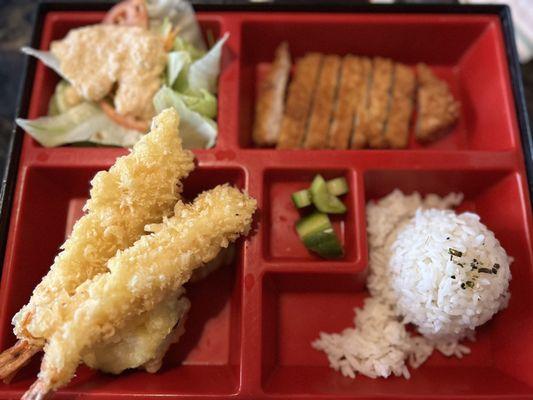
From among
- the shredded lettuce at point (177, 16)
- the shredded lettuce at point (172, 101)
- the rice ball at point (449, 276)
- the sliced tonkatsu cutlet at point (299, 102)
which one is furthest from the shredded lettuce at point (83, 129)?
the rice ball at point (449, 276)

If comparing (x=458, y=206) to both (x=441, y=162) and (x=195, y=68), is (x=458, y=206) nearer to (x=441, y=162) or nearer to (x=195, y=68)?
(x=441, y=162)

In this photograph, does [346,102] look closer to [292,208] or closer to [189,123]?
[292,208]

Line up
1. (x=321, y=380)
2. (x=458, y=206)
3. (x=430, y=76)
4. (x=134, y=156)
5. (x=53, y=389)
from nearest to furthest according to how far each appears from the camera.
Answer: (x=53, y=389) → (x=134, y=156) → (x=321, y=380) → (x=458, y=206) → (x=430, y=76)

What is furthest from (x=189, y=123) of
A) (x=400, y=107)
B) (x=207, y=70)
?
(x=400, y=107)

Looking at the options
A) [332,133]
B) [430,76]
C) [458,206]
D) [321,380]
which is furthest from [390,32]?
[321,380]

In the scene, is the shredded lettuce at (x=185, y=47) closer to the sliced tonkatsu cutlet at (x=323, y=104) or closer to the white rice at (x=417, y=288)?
the sliced tonkatsu cutlet at (x=323, y=104)

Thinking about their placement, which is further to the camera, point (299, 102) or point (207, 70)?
point (299, 102)

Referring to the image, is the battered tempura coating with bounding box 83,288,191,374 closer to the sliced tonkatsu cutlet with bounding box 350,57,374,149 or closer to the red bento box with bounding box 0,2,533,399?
the red bento box with bounding box 0,2,533,399
